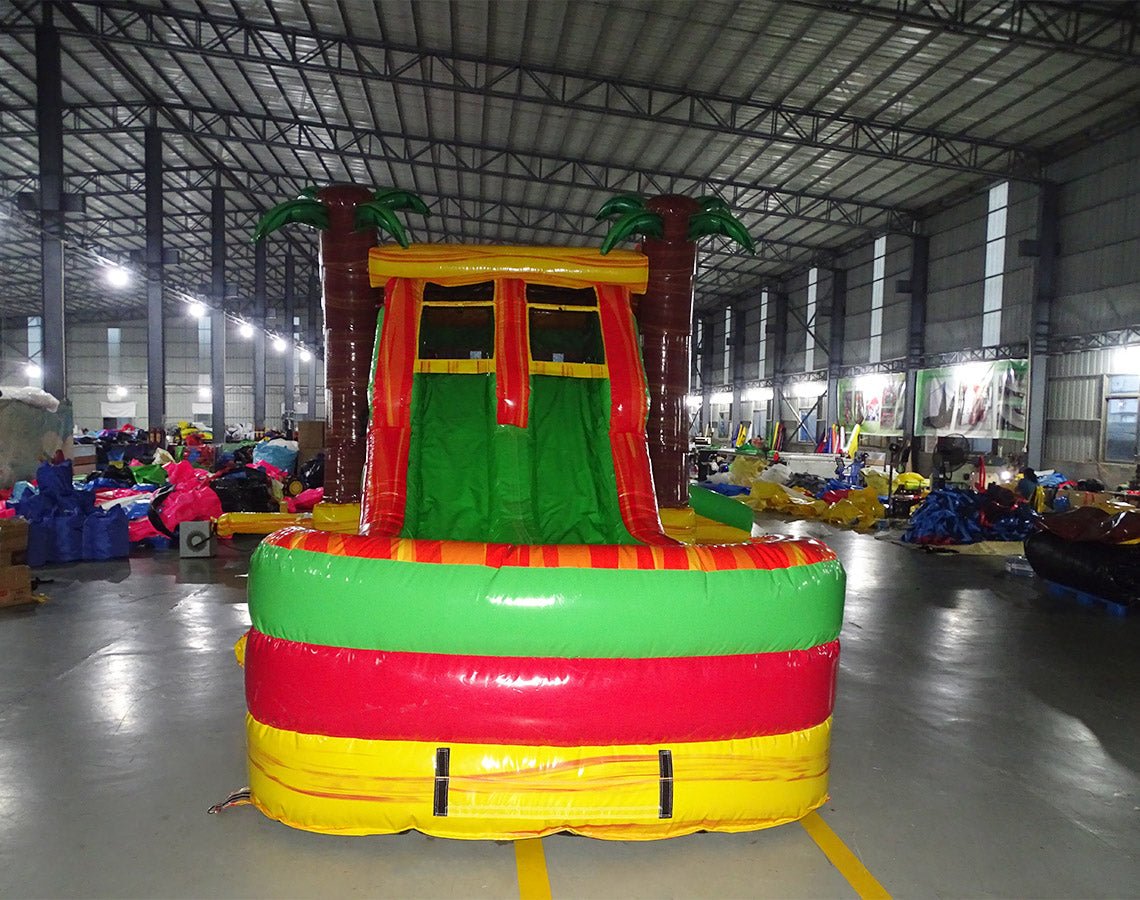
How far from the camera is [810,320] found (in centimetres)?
2423

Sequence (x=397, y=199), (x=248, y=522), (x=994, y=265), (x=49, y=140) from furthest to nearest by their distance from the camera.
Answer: (x=994, y=265), (x=49, y=140), (x=248, y=522), (x=397, y=199)

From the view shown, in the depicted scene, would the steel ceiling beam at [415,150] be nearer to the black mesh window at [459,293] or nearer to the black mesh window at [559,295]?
the black mesh window at [559,295]

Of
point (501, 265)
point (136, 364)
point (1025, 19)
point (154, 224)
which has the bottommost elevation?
point (501, 265)

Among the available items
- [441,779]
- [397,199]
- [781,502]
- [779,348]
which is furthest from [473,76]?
[779,348]

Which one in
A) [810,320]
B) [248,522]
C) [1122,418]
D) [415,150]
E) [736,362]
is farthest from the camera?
[736,362]

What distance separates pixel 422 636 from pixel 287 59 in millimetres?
14125

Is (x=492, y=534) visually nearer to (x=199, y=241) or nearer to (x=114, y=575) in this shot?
(x=114, y=575)

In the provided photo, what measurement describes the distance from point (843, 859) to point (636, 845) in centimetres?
69

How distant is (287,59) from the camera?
12914mm

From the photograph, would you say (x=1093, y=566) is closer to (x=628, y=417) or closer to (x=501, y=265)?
(x=628, y=417)

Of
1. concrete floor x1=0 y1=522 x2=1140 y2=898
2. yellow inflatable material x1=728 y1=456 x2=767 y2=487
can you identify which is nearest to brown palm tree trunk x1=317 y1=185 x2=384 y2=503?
concrete floor x1=0 y1=522 x2=1140 y2=898

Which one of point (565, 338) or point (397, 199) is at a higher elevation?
point (397, 199)

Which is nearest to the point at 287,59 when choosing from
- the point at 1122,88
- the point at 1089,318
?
the point at 1122,88

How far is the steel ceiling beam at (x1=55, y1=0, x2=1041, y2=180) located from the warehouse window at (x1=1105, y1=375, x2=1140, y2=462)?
16.3 ft
